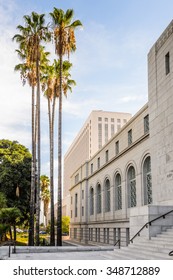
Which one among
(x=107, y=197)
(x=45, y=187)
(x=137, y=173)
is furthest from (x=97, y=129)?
(x=137, y=173)

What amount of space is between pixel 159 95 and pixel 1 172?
24.0 meters

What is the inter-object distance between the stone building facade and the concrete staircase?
764 millimetres

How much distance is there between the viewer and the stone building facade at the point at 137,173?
20156mm

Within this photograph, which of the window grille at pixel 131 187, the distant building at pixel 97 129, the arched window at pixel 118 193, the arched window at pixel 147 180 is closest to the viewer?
the arched window at pixel 147 180

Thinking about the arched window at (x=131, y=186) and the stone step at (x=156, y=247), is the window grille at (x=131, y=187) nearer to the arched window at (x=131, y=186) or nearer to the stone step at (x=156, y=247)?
the arched window at (x=131, y=186)

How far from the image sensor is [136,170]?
1135 inches

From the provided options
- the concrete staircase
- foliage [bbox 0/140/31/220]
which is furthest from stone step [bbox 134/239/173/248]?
foliage [bbox 0/140/31/220]

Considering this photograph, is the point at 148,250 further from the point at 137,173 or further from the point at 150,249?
the point at 137,173

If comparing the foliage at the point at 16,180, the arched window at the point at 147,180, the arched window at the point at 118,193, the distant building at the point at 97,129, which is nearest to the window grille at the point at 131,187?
the arched window at the point at 147,180

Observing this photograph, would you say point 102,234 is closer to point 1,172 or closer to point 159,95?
point 1,172

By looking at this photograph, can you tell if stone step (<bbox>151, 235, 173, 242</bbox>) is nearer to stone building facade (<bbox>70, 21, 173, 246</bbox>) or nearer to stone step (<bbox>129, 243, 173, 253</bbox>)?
stone step (<bbox>129, 243, 173, 253</bbox>)

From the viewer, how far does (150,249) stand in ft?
50.0

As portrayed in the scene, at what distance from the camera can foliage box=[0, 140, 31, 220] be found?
128 ft

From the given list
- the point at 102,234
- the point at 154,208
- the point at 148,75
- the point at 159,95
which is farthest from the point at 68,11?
the point at 102,234
